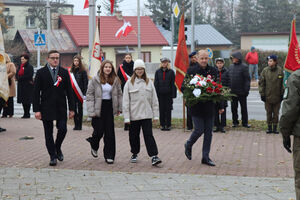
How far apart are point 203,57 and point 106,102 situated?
186 cm

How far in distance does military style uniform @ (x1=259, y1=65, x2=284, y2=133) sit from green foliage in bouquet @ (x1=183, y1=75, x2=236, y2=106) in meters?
3.92

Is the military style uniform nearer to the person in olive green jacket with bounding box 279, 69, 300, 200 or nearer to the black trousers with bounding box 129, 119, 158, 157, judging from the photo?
the black trousers with bounding box 129, 119, 158, 157

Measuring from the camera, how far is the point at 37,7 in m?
70.0

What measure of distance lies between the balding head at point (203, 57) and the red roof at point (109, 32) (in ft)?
148

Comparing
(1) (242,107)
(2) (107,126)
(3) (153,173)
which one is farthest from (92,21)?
(3) (153,173)

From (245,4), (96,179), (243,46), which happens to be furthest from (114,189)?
(245,4)

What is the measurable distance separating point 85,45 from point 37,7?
20.5m

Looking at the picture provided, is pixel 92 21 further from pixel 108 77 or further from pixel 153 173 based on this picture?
pixel 153 173

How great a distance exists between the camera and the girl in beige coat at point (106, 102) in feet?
28.6

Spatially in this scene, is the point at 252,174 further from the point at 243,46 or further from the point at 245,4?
the point at 245,4

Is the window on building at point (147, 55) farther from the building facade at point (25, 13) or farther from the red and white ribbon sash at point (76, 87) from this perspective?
the red and white ribbon sash at point (76, 87)

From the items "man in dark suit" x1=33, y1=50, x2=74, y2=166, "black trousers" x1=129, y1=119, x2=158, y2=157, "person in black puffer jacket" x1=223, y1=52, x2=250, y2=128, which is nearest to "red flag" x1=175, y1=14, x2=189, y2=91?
"person in black puffer jacket" x1=223, y1=52, x2=250, y2=128

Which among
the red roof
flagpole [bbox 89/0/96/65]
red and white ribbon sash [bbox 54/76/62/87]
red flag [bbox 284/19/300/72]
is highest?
the red roof

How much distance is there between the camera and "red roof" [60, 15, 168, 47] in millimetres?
54156
